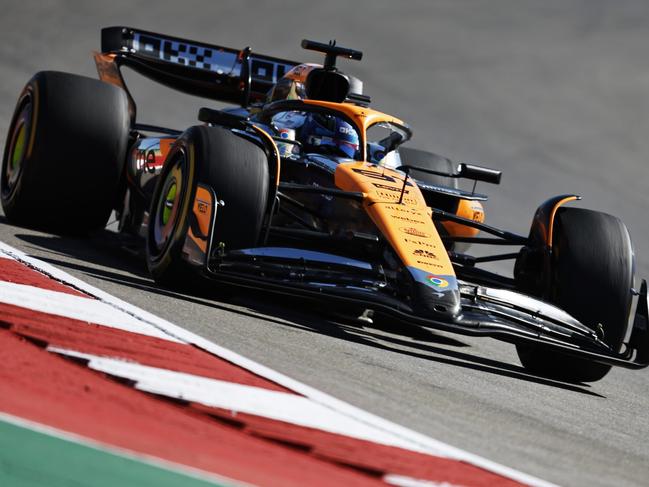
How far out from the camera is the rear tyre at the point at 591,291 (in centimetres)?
565

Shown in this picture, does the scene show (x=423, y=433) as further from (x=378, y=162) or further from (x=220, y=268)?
(x=378, y=162)

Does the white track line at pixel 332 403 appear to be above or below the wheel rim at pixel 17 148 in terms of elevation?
below

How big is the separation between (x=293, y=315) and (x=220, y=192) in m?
0.83

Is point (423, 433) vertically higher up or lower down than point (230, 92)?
lower down

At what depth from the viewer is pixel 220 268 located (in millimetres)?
5148

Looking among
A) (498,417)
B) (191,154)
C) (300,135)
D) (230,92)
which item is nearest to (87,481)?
(498,417)

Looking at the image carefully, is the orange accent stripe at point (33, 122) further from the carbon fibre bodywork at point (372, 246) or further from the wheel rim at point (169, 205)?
the wheel rim at point (169, 205)

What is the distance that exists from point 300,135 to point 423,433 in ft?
13.7

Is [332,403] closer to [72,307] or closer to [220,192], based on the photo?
[72,307]

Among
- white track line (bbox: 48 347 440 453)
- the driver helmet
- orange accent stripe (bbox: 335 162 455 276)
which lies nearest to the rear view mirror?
orange accent stripe (bbox: 335 162 455 276)

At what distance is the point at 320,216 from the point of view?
6.03 m

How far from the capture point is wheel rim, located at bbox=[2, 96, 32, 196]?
7.17 metres

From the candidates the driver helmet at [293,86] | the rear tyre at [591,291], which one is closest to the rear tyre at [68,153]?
the driver helmet at [293,86]

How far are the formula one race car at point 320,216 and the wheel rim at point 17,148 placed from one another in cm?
2
